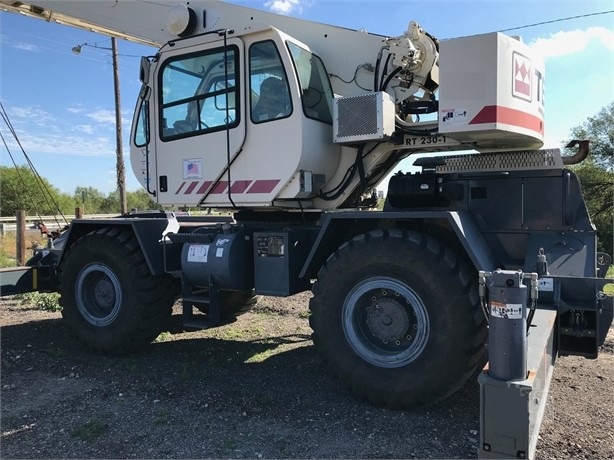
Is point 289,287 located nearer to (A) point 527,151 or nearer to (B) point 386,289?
(B) point 386,289

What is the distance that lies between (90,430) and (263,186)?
102 inches

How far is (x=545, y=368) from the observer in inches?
124

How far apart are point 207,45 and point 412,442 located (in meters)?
4.26

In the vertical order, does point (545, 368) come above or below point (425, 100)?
below

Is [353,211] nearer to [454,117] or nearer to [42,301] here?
[454,117]

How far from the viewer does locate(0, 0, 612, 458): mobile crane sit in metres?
3.79

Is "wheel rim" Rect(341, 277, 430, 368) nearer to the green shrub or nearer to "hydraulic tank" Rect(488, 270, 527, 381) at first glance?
"hydraulic tank" Rect(488, 270, 527, 381)

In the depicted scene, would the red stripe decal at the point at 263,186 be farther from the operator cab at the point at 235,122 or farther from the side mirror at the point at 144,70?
the side mirror at the point at 144,70

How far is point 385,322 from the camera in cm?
415

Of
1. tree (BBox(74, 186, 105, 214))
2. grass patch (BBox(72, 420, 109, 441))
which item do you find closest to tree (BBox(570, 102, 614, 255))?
grass patch (BBox(72, 420, 109, 441))

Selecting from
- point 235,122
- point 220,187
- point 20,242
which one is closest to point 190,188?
point 220,187

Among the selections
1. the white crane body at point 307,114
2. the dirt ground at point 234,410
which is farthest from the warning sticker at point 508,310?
the white crane body at point 307,114

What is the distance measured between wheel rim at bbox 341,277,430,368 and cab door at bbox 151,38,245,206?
80.9 inches

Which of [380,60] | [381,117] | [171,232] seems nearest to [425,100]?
[380,60]
